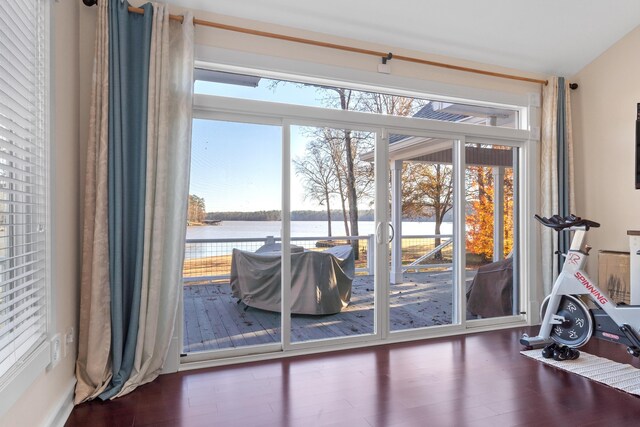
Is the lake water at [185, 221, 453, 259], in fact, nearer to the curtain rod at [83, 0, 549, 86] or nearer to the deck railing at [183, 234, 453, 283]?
the deck railing at [183, 234, 453, 283]

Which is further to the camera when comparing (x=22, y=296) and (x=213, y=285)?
(x=213, y=285)

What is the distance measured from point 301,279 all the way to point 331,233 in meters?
0.46

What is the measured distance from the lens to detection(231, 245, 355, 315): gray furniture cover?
3.22m

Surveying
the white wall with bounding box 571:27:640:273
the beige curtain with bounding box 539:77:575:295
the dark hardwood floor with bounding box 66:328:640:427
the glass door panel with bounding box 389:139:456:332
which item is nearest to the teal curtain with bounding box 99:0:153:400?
the dark hardwood floor with bounding box 66:328:640:427

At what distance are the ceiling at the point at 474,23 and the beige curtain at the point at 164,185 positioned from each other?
397 millimetres

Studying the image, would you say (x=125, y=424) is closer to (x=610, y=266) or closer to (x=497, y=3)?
(x=497, y=3)

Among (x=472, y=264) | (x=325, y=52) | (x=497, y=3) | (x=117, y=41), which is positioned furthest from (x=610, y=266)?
(x=117, y=41)

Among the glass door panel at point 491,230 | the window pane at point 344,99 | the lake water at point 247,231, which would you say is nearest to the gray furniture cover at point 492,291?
the glass door panel at point 491,230

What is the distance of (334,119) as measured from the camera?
3.37m

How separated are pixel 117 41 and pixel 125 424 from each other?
7.46 ft

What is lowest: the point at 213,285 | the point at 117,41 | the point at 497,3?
the point at 213,285

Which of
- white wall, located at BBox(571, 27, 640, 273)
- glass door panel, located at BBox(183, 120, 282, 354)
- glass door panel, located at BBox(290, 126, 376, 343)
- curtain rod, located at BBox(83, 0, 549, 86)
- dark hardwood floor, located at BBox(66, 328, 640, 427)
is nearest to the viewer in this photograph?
dark hardwood floor, located at BBox(66, 328, 640, 427)

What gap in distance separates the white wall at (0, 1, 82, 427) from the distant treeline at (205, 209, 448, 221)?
0.95 m

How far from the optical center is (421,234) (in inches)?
149
